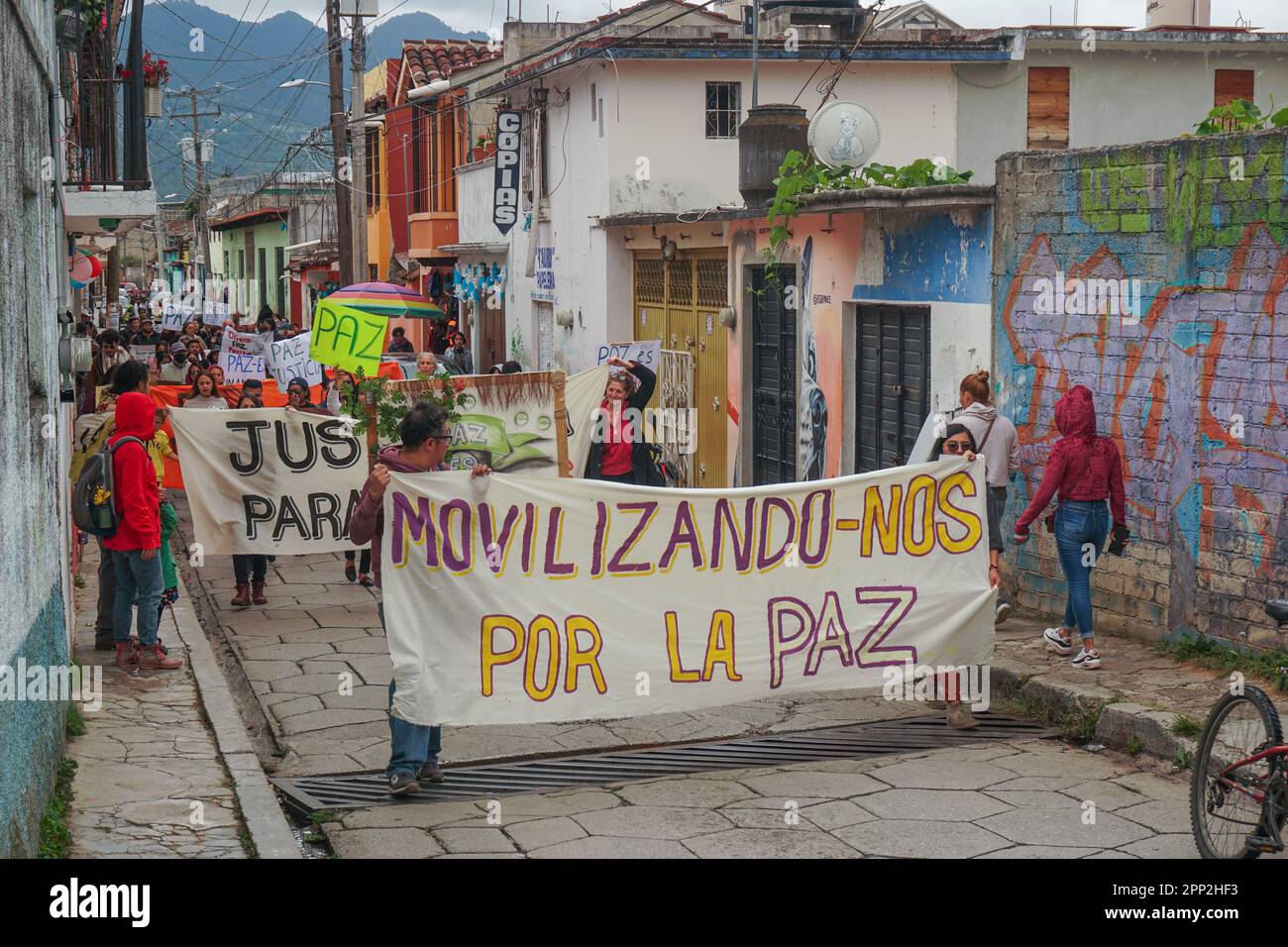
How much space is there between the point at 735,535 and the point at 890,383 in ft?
18.1

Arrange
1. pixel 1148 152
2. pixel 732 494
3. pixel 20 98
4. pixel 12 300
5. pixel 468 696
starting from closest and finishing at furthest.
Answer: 1. pixel 12 300
2. pixel 20 98
3. pixel 468 696
4. pixel 732 494
5. pixel 1148 152

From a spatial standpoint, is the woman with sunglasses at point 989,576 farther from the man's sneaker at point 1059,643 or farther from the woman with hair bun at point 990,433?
the woman with hair bun at point 990,433

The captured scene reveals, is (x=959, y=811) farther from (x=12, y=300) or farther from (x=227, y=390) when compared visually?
(x=227, y=390)

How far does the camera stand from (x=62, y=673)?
7430 millimetres

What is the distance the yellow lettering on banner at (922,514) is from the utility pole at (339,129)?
17.9 metres

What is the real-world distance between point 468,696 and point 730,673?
1.31 m

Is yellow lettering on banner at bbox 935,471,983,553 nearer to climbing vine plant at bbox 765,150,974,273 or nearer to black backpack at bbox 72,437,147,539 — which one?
climbing vine plant at bbox 765,150,974,273

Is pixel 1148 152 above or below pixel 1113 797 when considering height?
above

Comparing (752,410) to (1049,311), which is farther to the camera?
(752,410)

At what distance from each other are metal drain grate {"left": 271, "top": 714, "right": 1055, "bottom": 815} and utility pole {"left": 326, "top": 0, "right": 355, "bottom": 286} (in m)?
17.9

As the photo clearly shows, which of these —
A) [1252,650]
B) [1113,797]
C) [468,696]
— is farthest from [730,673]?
[1252,650]

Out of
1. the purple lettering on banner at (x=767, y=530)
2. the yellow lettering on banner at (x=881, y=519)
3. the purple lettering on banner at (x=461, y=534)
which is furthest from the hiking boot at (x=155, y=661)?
the yellow lettering on banner at (x=881, y=519)

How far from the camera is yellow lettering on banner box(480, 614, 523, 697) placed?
7.12 meters

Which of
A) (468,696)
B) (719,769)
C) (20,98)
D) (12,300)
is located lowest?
(719,769)
